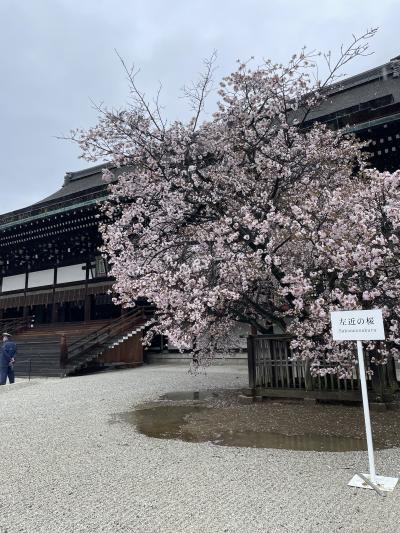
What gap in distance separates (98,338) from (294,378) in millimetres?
10006

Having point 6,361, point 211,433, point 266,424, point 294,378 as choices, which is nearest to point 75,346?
point 6,361

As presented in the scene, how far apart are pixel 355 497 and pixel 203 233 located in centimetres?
517

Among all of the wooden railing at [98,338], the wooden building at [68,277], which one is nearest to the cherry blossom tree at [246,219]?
the wooden building at [68,277]

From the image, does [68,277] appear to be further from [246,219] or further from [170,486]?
[170,486]

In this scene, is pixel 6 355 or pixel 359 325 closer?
pixel 359 325

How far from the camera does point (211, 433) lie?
21.3 ft

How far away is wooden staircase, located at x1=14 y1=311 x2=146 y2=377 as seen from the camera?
15125mm

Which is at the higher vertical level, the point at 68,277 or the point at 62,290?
the point at 68,277

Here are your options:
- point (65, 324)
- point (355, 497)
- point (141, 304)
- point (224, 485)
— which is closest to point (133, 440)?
point (224, 485)

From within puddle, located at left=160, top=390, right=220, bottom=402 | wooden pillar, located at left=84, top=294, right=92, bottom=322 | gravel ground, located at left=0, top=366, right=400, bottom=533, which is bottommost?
gravel ground, located at left=0, top=366, right=400, bottom=533

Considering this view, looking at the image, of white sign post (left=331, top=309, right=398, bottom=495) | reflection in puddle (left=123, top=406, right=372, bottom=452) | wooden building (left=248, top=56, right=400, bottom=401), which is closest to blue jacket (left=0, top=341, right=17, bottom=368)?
reflection in puddle (left=123, top=406, right=372, bottom=452)

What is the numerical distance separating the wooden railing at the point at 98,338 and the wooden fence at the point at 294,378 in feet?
28.2

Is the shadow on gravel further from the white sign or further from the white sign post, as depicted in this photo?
the white sign

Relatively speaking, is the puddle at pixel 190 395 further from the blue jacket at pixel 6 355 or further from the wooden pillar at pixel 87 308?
the wooden pillar at pixel 87 308
